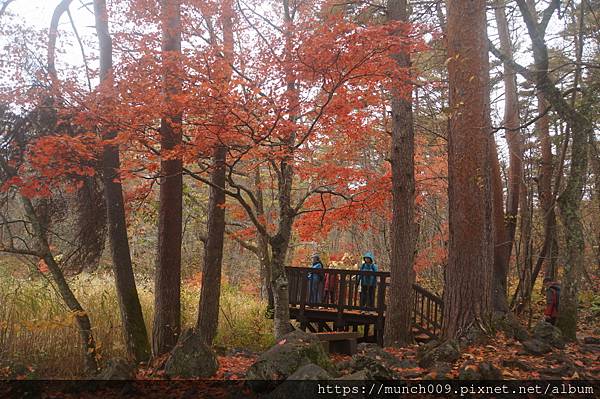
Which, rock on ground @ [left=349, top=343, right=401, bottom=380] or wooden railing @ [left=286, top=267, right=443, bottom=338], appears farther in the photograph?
wooden railing @ [left=286, top=267, right=443, bottom=338]

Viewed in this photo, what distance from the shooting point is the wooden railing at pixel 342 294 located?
31.3 ft

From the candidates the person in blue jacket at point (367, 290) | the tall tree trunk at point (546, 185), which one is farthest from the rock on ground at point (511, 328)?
the tall tree trunk at point (546, 185)

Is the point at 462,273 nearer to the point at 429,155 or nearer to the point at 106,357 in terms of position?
the point at 106,357

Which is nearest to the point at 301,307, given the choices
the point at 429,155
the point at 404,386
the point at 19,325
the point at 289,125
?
the point at 289,125

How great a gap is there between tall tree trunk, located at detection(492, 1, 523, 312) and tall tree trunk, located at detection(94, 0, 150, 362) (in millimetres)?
7081

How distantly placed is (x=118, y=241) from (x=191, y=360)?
10.5ft

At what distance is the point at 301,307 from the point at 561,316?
5620 mm

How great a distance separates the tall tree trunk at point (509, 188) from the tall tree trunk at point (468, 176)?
3.36m

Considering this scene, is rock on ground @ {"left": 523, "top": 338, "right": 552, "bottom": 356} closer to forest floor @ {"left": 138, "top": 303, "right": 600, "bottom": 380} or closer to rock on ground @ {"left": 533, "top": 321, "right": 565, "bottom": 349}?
forest floor @ {"left": 138, "top": 303, "right": 600, "bottom": 380}

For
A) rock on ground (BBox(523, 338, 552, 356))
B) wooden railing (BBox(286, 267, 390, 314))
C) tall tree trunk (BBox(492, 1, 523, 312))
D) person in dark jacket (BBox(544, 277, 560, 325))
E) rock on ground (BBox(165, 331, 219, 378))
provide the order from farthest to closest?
wooden railing (BBox(286, 267, 390, 314))
tall tree trunk (BBox(492, 1, 523, 312))
person in dark jacket (BBox(544, 277, 560, 325))
rock on ground (BBox(165, 331, 219, 378))
rock on ground (BBox(523, 338, 552, 356))

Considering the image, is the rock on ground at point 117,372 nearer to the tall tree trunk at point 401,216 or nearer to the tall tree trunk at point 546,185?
the tall tree trunk at point 401,216

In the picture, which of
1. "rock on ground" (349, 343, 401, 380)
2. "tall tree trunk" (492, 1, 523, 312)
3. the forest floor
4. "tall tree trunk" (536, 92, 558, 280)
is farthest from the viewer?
"tall tree trunk" (536, 92, 558, 280)

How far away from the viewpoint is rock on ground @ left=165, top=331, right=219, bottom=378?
538 centimetres

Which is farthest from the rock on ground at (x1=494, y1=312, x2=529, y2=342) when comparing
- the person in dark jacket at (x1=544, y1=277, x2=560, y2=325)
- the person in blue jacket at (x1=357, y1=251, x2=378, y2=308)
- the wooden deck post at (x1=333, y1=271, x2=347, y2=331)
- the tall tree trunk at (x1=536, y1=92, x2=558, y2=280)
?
the tall tree trunk at (x1=536, y1=92, x2=558, y2=280)
